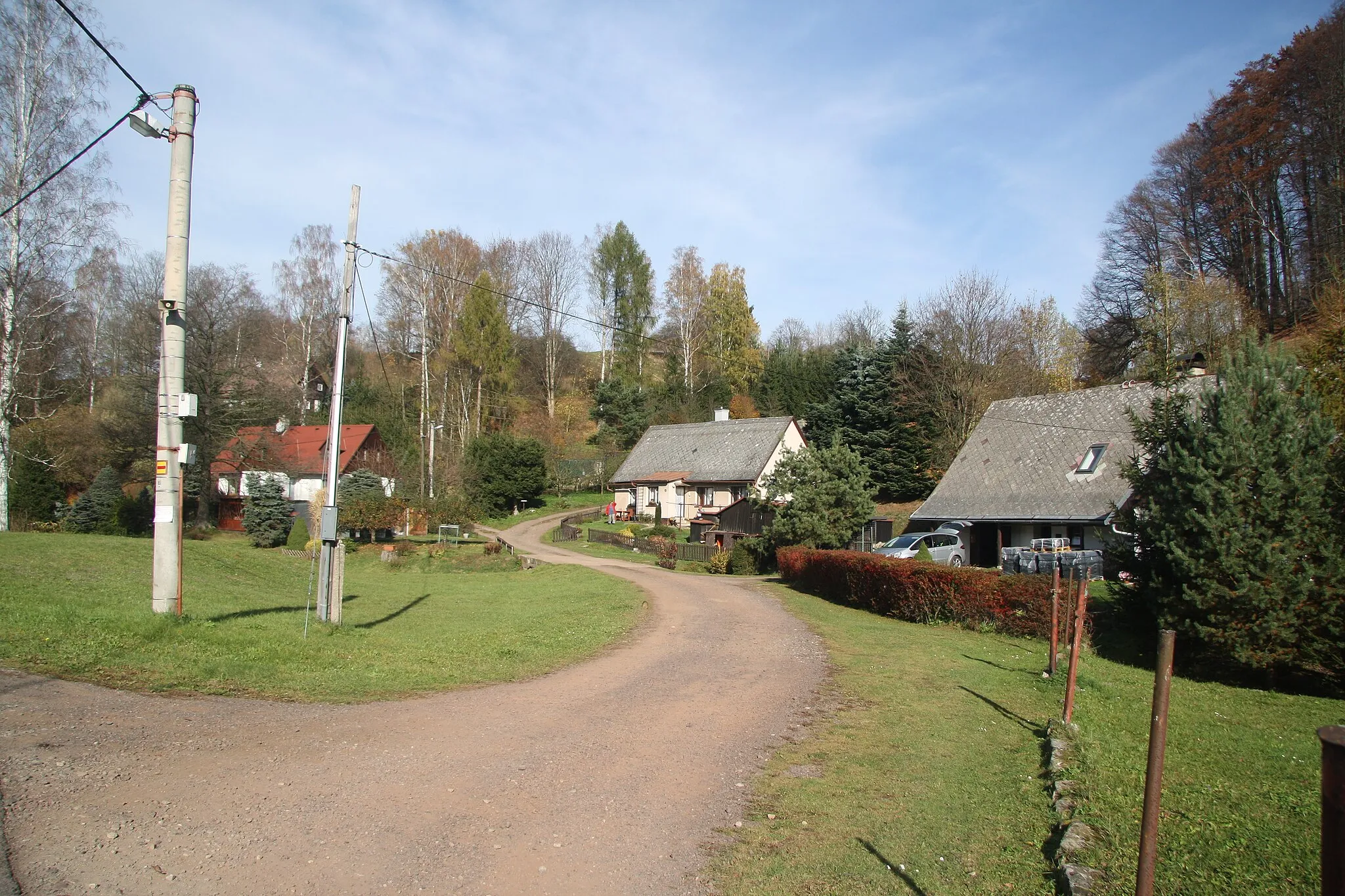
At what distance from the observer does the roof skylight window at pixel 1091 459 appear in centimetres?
3170

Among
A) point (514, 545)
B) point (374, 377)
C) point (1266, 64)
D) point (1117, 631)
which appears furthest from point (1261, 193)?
point (374, 377)

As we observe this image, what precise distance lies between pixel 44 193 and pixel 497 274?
35224mm

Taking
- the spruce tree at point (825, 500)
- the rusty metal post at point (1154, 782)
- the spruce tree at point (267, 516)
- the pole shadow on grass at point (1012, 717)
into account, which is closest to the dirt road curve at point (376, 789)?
the pole shadow on grass at point (1012, 717)

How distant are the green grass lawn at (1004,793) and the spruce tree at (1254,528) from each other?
1292 millimetres

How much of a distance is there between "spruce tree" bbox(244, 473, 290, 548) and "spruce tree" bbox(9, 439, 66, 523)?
6834 mm

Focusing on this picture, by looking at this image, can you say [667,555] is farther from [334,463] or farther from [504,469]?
[334,463]

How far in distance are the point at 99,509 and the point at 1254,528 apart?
36.3 metres

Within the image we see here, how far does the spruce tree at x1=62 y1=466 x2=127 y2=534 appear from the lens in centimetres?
3103

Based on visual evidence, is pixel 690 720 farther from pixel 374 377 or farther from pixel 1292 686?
pixel 374 377

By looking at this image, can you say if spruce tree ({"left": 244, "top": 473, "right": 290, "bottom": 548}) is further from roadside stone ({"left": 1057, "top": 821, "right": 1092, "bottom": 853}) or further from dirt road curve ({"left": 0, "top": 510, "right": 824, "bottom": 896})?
roadside stone ({"left": 1057, "top": 821, "right": 1092, "bottom": 853})

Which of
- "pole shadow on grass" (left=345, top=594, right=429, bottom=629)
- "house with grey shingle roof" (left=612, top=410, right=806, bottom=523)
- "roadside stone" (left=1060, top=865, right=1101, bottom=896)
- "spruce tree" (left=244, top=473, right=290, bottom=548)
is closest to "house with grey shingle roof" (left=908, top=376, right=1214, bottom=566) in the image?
"house with grey shingle roof" (left=612, top=410, right=806, bottom=523)

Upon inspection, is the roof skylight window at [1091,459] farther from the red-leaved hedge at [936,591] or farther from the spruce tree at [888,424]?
the spruce tree at [888,424]

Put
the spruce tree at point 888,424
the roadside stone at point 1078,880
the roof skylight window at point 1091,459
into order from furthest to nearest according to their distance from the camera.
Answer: the spruce tree at point 888,424 → the roof skylight window at point 1091,459 → the roadside stone at point 1078,880

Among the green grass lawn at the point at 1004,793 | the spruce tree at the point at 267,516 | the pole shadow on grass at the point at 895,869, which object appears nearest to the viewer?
the pole shadow on grass at the point at 895,869
